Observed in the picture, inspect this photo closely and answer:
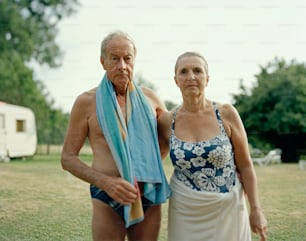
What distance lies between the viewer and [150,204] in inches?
54.8

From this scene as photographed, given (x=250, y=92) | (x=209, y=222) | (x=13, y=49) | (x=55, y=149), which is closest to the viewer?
(x=209, y=222)

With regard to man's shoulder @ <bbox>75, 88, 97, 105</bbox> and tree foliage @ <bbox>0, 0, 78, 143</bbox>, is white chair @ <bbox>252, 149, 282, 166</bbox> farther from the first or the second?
man's shoulder @ <bbox>75, 88, 97, 105</bbox>

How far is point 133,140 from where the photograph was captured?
1334 mm

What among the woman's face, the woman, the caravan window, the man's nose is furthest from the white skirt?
the caravan window

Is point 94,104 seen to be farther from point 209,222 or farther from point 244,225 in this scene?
point 244,225

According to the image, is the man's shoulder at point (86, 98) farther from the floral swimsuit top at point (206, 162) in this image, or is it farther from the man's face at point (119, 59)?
the floral swimsuit top at point (206, 162)

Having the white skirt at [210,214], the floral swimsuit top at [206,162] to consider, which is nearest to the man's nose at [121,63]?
the floral swimsuit top at [206,162]

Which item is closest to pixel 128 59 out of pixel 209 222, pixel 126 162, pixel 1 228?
pixel 126 162

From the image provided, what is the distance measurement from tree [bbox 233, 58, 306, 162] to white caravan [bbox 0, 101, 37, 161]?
274 inches

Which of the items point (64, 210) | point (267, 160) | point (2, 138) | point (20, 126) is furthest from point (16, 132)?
point (64, 210)

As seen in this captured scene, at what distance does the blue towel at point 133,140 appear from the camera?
1.30 metres

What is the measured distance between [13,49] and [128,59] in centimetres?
1087

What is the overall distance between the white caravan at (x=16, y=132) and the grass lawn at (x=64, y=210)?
431 centimetres

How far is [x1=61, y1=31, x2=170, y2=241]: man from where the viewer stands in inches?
51.2
